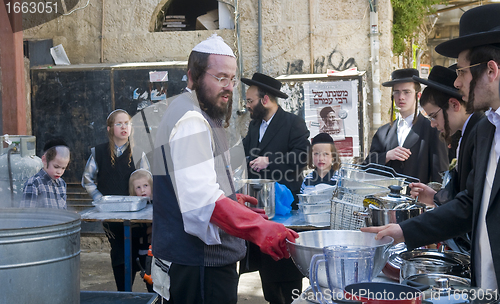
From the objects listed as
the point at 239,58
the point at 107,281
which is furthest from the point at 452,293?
the point at 239,58

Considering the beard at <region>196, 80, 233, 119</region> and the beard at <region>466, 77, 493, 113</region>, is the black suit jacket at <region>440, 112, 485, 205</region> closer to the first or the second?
the beard at <region>466, 77, 493, 113</region>

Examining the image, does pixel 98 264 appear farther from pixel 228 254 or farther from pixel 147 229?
pixel 228 254

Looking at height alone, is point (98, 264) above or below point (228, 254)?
below

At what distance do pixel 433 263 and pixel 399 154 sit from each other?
2.64m

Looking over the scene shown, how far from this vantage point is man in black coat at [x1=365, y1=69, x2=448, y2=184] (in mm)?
4520

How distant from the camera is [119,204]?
4277mm

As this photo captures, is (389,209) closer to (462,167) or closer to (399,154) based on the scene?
(462,167)

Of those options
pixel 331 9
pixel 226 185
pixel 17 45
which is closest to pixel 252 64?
pixel 331 9

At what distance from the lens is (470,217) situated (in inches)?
86.4

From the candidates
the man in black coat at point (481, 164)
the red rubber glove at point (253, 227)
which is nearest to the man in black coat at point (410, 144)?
the man in black coat at point (481, 164)

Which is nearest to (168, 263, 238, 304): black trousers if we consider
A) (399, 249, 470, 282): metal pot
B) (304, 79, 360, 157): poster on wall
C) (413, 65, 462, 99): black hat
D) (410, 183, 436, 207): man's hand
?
(399, 249, 470, 282): metal pot

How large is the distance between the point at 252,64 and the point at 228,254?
4544 millimetres

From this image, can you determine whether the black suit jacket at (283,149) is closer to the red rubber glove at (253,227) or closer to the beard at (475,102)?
the red rubber glove at (253,227)

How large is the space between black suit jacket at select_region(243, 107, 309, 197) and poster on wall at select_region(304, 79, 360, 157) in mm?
1132
